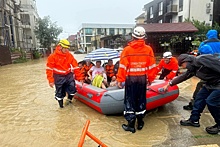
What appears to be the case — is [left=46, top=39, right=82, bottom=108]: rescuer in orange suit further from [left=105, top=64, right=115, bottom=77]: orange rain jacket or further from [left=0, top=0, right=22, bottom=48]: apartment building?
[left=0, top=0, right=22, bottom=48]: apartment building

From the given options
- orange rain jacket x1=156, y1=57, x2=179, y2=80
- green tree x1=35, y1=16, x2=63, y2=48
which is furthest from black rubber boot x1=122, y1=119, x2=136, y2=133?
green tree x1=35, y1=16, x2=63, y2=48

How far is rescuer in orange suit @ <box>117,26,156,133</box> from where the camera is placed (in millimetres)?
3197

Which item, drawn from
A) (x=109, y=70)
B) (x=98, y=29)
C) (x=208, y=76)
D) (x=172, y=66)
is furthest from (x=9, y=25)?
(x=98, y=29)

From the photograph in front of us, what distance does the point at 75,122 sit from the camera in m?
4.01

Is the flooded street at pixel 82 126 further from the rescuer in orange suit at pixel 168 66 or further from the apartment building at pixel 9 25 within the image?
the apartment building at pixel 9 25

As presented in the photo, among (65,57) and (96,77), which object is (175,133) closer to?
(96,77)

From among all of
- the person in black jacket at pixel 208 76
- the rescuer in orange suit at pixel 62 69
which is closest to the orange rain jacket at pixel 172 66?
the person in black jacket at pixel 208 76

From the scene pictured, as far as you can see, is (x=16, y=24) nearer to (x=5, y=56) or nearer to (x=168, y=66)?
(x=5, y=56)

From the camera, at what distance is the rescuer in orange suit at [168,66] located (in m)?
4.94

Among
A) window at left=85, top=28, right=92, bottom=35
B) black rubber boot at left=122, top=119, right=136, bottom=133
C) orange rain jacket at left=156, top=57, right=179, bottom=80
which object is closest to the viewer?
black rubber boot at left=122, top=119, right=136, bottom=133

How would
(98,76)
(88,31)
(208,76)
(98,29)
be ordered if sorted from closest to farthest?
(208,76), (98,76), (88,31), (98,29)

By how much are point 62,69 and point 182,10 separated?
881 inches

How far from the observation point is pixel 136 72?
3.28 m

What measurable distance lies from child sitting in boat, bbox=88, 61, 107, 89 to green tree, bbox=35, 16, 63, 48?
94.8ft
